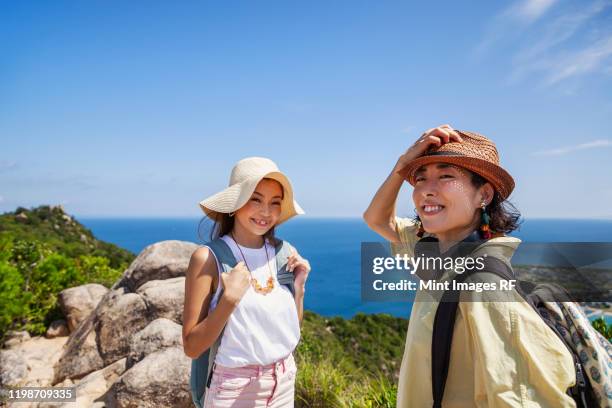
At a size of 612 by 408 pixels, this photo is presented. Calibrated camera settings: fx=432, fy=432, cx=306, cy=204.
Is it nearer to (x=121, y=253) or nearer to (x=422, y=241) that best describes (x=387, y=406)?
(x=422, y=241)

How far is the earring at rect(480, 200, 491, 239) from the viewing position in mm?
1785

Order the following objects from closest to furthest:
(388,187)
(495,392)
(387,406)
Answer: (495,392)
(388,187)
(387,406)

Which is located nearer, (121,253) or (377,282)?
(377,282)

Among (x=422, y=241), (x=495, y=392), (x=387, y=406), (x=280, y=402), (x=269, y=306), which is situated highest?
(x=422, y=241)

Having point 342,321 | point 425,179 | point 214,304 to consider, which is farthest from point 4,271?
point 342,321

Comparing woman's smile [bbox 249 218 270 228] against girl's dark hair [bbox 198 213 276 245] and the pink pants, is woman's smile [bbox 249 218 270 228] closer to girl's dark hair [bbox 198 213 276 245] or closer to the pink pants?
girl's dark hair [bbox 198 213 276 245]

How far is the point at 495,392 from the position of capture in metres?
1.32

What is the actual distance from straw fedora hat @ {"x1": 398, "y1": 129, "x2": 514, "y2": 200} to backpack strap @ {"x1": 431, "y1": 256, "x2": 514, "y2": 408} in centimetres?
45

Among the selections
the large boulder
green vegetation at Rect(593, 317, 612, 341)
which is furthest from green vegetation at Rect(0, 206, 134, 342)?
green vegetation at Rect(593, 317, 612, 341)

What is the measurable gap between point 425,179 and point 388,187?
372 mm

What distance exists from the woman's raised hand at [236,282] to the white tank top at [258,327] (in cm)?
12

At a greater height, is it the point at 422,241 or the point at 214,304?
the point at 422,241

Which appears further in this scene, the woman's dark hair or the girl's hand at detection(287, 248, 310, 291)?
the girl's hand at detection(287, 248, 310, 291)

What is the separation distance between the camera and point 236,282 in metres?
2.25
